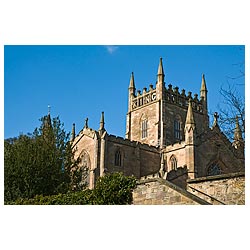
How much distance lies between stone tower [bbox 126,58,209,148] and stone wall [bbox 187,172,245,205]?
2829 cm

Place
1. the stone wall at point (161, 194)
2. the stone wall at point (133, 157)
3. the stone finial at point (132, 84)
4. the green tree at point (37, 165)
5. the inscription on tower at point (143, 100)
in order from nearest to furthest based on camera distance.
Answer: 1. the stone wall at point (161, 194)
2. the green tree at point (37, 165)
3. the stone wall at point (133, 157)
4. the inscription on tower at point (143, 100)
5. the stone finial at point (132, 84)

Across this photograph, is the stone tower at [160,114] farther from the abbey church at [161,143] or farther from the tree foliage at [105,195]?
the tree foliage at [105,195]

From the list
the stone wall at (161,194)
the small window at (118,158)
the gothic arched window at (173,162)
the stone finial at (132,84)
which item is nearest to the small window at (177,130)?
the stone finial at (132,84)

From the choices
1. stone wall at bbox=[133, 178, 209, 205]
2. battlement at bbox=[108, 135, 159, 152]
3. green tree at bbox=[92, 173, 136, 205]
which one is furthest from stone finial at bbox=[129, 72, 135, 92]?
stone wall at bbox=[133, 178, 209, 205]

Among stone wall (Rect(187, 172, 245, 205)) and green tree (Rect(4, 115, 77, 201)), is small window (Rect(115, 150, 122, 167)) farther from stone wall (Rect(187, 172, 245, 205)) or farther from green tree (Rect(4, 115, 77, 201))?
stone wall (Rect(187, 172, 245, 205))

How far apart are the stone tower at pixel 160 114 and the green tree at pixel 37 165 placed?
24.0 metres

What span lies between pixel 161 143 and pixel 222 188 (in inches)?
1142

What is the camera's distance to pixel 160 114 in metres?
46.1

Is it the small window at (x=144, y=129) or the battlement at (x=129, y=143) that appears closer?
the battlement at (x=129, y=143)

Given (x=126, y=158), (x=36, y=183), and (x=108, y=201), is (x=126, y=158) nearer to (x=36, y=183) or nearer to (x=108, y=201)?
(x=36, y=183)

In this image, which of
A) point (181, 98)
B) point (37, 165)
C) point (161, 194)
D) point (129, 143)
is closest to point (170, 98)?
point (181, 98)

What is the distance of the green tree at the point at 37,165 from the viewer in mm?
18484

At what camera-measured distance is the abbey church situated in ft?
124

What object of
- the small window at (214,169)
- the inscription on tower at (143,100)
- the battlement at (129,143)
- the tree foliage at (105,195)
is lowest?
the tree foliage at (105,195)
